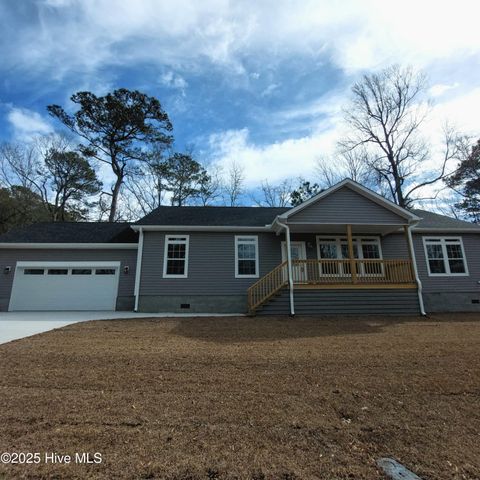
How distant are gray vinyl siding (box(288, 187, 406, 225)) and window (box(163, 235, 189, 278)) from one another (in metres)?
4.66

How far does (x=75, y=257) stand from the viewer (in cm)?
1195

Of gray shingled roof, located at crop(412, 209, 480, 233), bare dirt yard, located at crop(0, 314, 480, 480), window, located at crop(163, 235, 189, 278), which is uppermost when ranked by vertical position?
gray shingled roof, located at crop(412, 209, 480, 233)

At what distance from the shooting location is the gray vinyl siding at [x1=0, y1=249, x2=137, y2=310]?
1173 centimetres

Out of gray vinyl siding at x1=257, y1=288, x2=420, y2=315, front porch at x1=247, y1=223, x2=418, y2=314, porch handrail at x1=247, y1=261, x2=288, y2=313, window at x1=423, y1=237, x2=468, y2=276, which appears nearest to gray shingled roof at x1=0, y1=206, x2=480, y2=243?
window at x1=423, y1=237, x2=468, y2=276

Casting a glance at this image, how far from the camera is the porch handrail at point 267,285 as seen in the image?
10.4 metres

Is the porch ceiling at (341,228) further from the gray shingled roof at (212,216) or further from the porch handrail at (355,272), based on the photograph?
the gray shingled roof at (212,216)

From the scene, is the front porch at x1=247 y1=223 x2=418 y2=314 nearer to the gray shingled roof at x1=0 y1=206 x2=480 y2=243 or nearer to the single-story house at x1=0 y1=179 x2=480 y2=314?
the single-story house at x1=0 y1=179 x2=480 y2=314

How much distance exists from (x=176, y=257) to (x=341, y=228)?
276 inches

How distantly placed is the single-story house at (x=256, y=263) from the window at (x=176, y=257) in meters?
0.04

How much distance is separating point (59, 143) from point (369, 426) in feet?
83.0

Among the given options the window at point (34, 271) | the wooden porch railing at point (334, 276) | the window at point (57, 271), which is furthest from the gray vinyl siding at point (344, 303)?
the window at point (34, 271)

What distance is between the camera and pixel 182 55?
10.0 metres

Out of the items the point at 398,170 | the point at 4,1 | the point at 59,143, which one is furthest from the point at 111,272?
the point at 398,170

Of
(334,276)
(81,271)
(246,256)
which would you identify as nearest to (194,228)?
(246,256)
